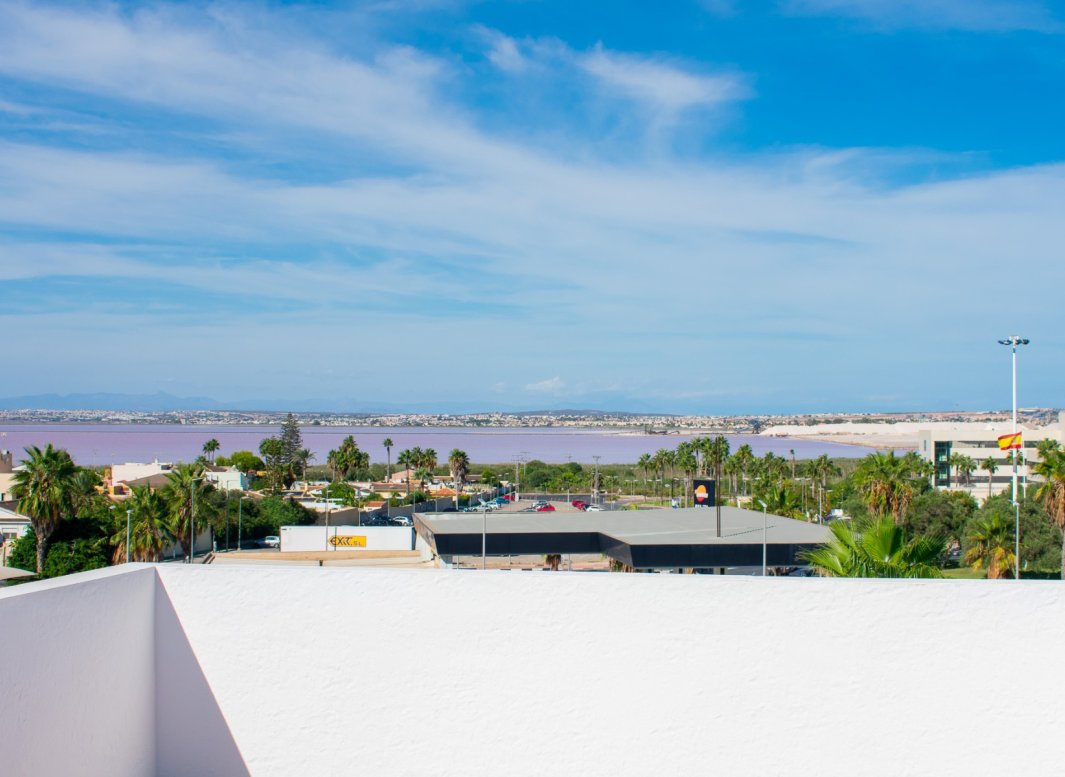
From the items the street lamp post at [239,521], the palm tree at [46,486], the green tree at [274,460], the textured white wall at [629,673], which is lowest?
the street lamp post at [239,521]

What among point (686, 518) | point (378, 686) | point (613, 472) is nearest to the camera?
point (378, 686)

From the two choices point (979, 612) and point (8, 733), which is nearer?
point (8, 733)

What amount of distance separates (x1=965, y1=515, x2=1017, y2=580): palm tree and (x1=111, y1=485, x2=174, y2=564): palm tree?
31190 mm

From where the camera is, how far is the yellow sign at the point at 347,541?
135 feet

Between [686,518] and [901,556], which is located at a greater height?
[901,556]

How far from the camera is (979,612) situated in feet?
16.7

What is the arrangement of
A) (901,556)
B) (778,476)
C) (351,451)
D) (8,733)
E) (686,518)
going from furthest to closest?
(351,451), (778,476), (686,518), (901,556), (8,733)

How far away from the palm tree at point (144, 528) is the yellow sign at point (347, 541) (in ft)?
22.8

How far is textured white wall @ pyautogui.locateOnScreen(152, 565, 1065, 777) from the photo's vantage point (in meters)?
5.07

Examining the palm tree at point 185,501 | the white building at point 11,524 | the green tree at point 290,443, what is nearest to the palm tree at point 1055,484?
the palm tree at point 185,501

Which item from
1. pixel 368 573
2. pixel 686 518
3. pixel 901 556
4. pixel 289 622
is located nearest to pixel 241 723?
pixel 289 622

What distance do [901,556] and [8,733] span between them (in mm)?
7042

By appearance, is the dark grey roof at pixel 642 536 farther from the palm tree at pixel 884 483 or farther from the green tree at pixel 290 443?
the green tree at pixel 290 443

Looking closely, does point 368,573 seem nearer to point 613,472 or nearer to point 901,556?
point 901,556
